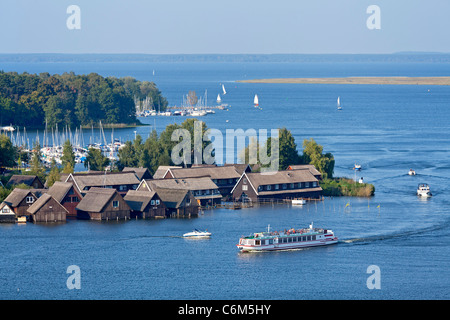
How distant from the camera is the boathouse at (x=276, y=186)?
55375 millimetres

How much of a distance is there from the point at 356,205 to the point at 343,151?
2575 cm

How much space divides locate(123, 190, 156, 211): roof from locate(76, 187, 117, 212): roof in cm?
154

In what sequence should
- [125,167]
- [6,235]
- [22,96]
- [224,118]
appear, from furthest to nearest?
1. [224,118]
2. [22,96]
3. [125,167]
4. [6,235]

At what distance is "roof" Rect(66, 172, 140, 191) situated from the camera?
52156 mm

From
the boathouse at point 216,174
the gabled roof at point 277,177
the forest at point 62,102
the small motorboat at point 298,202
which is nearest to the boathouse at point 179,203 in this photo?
the boathouse at point 216,174

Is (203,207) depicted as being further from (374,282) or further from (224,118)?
(224,118)

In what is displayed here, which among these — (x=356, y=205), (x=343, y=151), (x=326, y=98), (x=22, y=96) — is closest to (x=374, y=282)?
(x=356, y=205)

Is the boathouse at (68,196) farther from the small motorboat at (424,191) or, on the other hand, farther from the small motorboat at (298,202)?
the small motorboat at (424,191)

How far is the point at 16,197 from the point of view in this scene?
49.5m

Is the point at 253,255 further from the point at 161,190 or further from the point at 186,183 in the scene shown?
the point at 186,183

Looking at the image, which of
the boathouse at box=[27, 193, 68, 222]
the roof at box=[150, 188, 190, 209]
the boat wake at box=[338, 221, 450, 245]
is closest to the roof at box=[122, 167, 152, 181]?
the roof at box=[150, 188, 190, 209]

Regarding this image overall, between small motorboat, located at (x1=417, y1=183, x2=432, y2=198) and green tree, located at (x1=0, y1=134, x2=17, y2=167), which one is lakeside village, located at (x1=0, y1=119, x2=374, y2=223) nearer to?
green tree, located at (x1=0, y1=134, x2=17, y2=167)

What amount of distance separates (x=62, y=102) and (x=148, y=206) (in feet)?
206

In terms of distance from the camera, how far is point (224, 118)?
121 m
